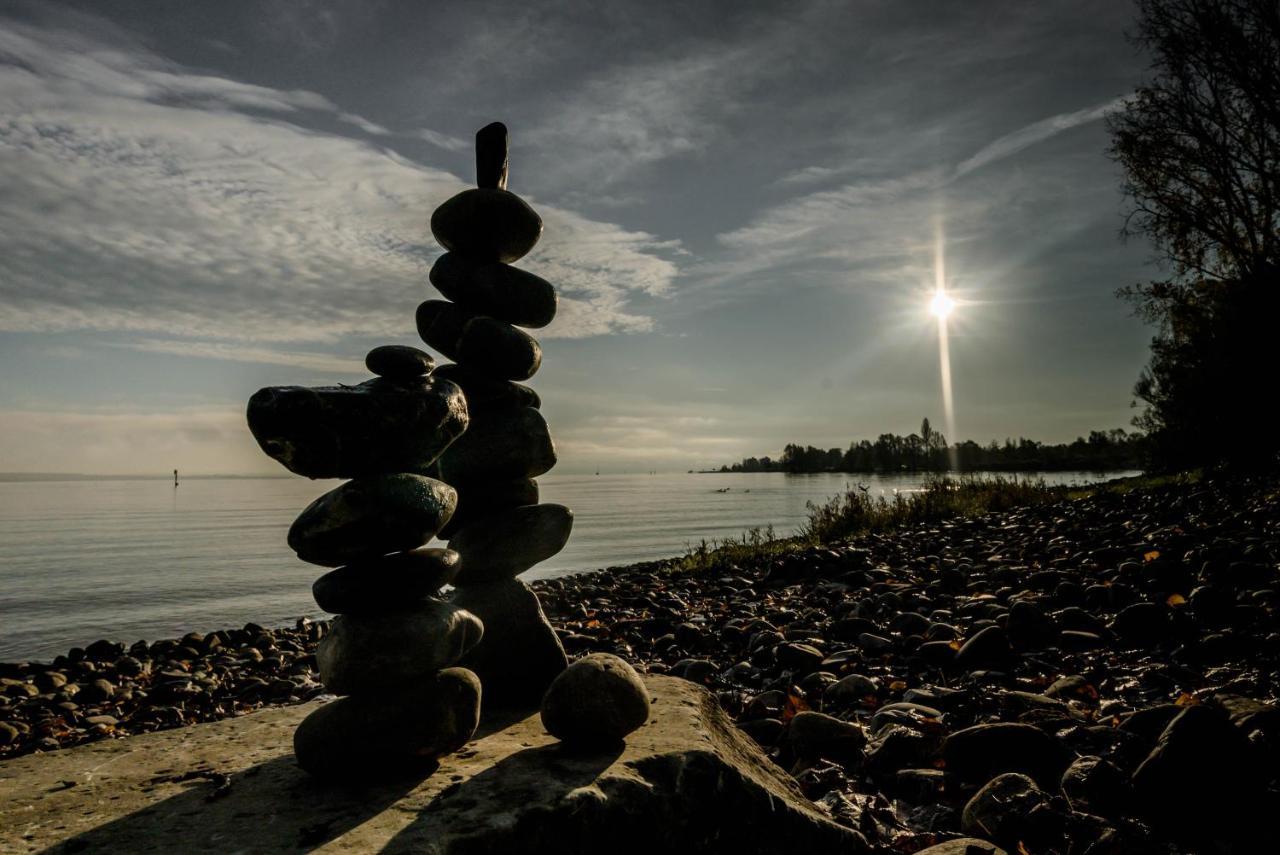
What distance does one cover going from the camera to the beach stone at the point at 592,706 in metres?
3.48

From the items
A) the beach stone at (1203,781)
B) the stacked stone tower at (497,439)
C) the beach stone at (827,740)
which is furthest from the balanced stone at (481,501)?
the beach stone at (1203,781)

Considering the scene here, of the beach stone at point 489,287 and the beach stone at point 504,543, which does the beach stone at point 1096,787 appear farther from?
the beach stone at point 489,287

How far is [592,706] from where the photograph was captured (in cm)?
348

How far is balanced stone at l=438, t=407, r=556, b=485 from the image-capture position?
192 inches

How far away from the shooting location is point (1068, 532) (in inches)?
500

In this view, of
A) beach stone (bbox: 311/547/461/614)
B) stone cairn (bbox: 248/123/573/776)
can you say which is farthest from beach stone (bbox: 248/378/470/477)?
beach stone (bbox: 311/547/461/614)

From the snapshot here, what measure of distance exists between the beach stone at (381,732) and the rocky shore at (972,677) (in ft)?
7.24

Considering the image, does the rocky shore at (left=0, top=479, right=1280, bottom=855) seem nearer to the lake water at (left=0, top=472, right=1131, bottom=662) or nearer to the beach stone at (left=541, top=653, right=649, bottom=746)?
the beach stone at (left=541, top=653, right=649, bottom=746)

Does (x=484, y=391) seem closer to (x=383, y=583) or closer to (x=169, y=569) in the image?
(x=383, y=583)

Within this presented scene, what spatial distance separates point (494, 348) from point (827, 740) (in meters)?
3.50

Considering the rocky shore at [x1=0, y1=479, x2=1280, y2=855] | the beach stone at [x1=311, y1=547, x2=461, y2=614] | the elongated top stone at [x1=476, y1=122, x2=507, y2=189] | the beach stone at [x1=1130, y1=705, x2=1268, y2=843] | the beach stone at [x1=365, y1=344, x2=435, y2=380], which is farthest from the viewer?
the elongated top stone at [x1=476, y1=122, x2=507, y2=189]

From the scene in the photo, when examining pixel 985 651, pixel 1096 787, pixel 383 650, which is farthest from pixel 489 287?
pixel 985 651

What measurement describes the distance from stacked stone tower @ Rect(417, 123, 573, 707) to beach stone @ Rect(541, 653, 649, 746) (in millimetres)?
1190

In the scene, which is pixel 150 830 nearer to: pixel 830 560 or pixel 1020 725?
pixel 1020 725
